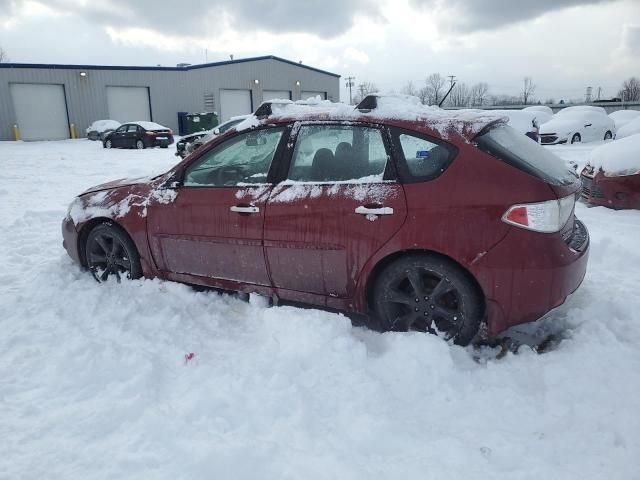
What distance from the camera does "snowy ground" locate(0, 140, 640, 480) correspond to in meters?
2.23

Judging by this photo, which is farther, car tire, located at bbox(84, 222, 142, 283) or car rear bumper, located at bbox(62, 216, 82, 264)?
car rear bumper, located at bbox(62, 216, 82, 264)

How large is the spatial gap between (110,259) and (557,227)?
368 cm

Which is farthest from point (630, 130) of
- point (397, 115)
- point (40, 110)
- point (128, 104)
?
point (40, 110)

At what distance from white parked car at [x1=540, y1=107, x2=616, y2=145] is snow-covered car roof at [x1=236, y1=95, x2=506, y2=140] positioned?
675 inches

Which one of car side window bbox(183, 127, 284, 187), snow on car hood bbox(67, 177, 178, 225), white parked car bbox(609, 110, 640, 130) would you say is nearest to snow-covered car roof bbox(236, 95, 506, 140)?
car side window bbox(183, 127, 284, 187)

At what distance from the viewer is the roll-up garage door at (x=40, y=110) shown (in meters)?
29.4

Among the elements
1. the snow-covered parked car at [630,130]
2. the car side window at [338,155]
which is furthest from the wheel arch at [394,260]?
the snow-covered parked car at [630,130]

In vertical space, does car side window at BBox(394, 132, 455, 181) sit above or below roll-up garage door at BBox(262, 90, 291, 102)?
below

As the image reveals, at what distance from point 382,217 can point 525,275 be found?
93 cm

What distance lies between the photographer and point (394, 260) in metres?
3.16

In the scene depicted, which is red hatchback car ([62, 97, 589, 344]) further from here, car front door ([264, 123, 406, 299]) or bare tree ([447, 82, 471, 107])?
bare tree ([447, 82, 471, 107])

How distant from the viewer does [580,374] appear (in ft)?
8.96

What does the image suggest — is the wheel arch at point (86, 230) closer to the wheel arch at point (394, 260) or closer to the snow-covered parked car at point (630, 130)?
the wheel arch at point (394, 260)

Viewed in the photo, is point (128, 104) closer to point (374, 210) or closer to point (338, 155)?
point (338, 155)
